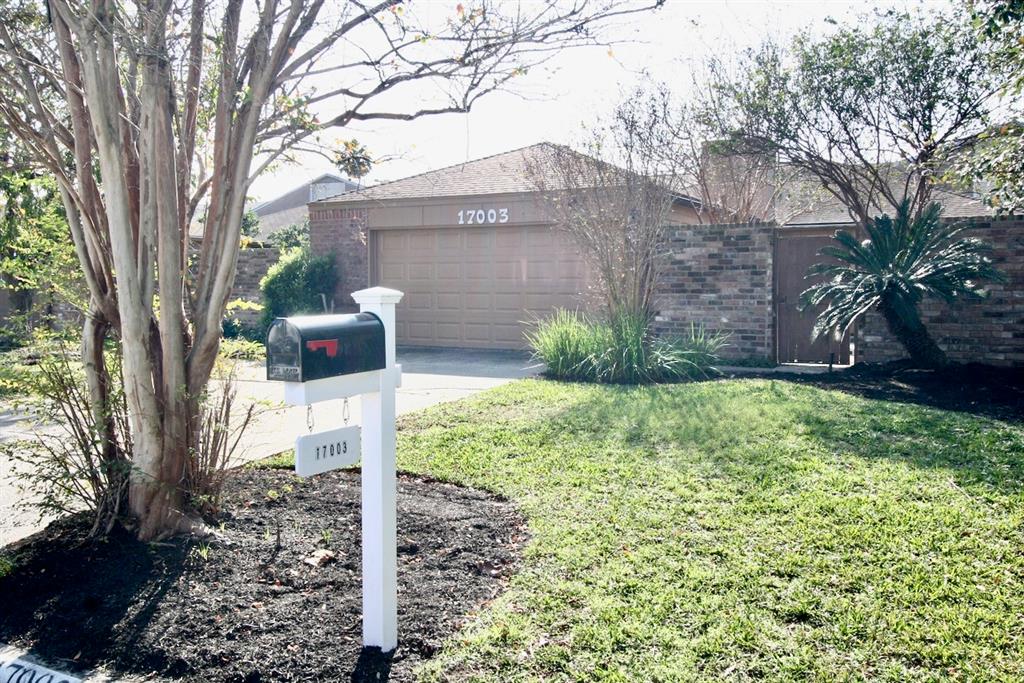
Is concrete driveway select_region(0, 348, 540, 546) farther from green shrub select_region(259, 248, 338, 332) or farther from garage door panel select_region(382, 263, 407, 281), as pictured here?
green shrub select_region(259, 248, 338, 332)

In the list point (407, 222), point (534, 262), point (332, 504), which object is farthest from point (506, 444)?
point (407, 222)

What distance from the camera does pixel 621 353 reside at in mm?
10547

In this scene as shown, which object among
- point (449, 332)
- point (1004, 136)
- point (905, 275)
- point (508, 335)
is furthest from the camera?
point (449, 332)

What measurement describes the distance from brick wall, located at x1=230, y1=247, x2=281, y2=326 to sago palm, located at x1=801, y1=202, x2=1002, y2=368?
11.9 meters

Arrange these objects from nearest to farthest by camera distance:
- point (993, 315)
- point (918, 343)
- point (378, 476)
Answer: point (378, 476) < point (918, 343) < point (993, 315)

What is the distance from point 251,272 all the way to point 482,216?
612 centimetres

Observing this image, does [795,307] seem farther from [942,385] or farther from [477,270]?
[477,270]

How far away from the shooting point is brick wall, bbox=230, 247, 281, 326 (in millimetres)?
18016

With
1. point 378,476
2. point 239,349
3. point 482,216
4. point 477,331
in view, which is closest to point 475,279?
point 477,331

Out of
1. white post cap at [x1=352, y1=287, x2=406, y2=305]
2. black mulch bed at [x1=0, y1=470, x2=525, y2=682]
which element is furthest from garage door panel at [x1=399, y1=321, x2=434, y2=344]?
white post cap at [x1=352, y1=287, x2=406, y2=305]

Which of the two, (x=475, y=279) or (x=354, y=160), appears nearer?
(x=354, y=160)

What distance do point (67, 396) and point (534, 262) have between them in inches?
428

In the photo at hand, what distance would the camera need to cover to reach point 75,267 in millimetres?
5133

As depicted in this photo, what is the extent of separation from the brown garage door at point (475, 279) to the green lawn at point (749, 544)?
7.00m
